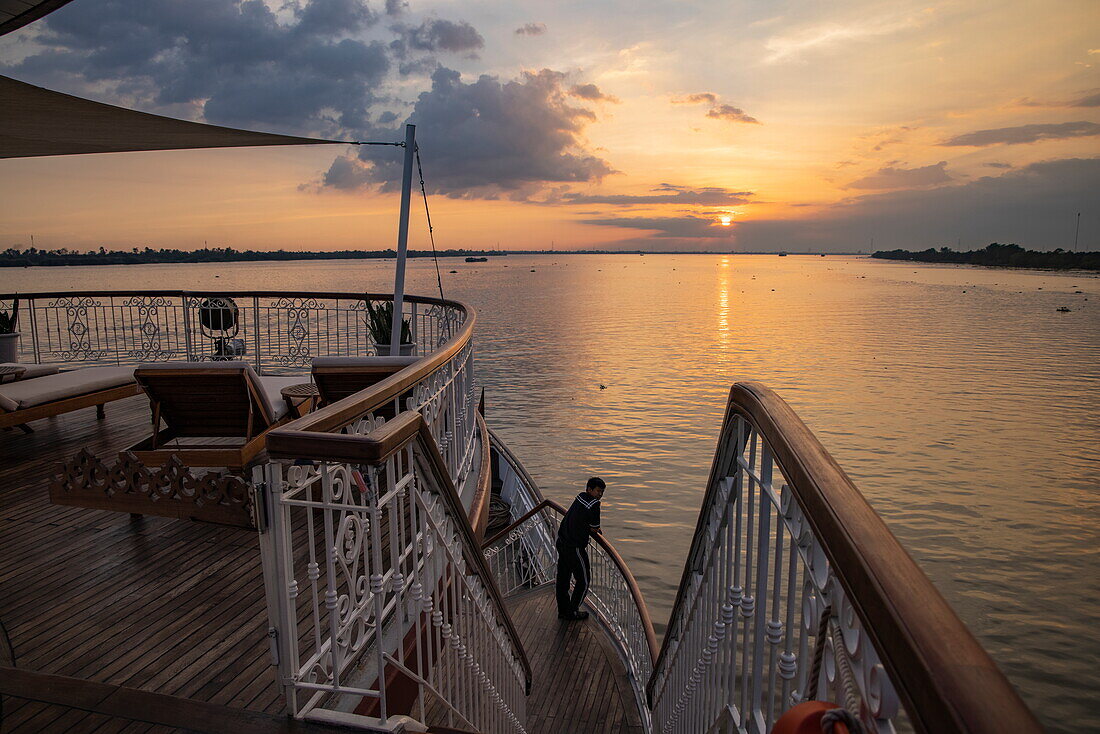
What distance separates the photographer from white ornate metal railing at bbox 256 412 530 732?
2.23 meters

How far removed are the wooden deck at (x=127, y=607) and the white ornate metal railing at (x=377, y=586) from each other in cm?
36

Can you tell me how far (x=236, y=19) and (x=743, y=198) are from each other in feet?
299

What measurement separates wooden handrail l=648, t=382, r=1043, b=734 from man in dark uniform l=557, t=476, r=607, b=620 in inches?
294

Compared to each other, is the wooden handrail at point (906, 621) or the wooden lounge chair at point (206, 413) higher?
the wooden handrail at point (906, 621)

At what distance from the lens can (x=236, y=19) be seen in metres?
8.09

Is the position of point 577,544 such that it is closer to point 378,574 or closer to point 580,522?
point 580,522

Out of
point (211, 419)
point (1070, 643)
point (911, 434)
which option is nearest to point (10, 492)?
point (211, 419)

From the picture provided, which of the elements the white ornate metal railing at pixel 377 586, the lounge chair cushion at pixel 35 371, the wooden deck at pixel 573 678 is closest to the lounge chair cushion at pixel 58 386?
the lounge chair cushion at pixel 35 371

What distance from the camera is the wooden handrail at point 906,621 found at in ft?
2.00

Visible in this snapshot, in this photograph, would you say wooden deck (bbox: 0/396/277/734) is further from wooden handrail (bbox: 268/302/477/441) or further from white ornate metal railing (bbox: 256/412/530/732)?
wooden handrail (bbox: 268/302/477/441)

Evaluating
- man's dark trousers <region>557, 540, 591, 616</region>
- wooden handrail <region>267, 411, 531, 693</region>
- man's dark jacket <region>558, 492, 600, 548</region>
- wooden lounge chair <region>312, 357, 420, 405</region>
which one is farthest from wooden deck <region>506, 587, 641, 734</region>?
wooden handrail <region>267, 411, 531, 693</region>

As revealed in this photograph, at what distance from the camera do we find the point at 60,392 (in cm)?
695

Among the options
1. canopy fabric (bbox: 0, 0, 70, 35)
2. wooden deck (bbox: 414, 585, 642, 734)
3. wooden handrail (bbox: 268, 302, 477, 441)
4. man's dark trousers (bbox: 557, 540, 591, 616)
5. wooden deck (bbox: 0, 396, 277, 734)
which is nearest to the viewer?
wooden handrail (bbox: 268, 302, 477, 441)

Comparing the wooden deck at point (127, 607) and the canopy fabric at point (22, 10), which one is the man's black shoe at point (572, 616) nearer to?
the wooden deck at point (127, 607)
